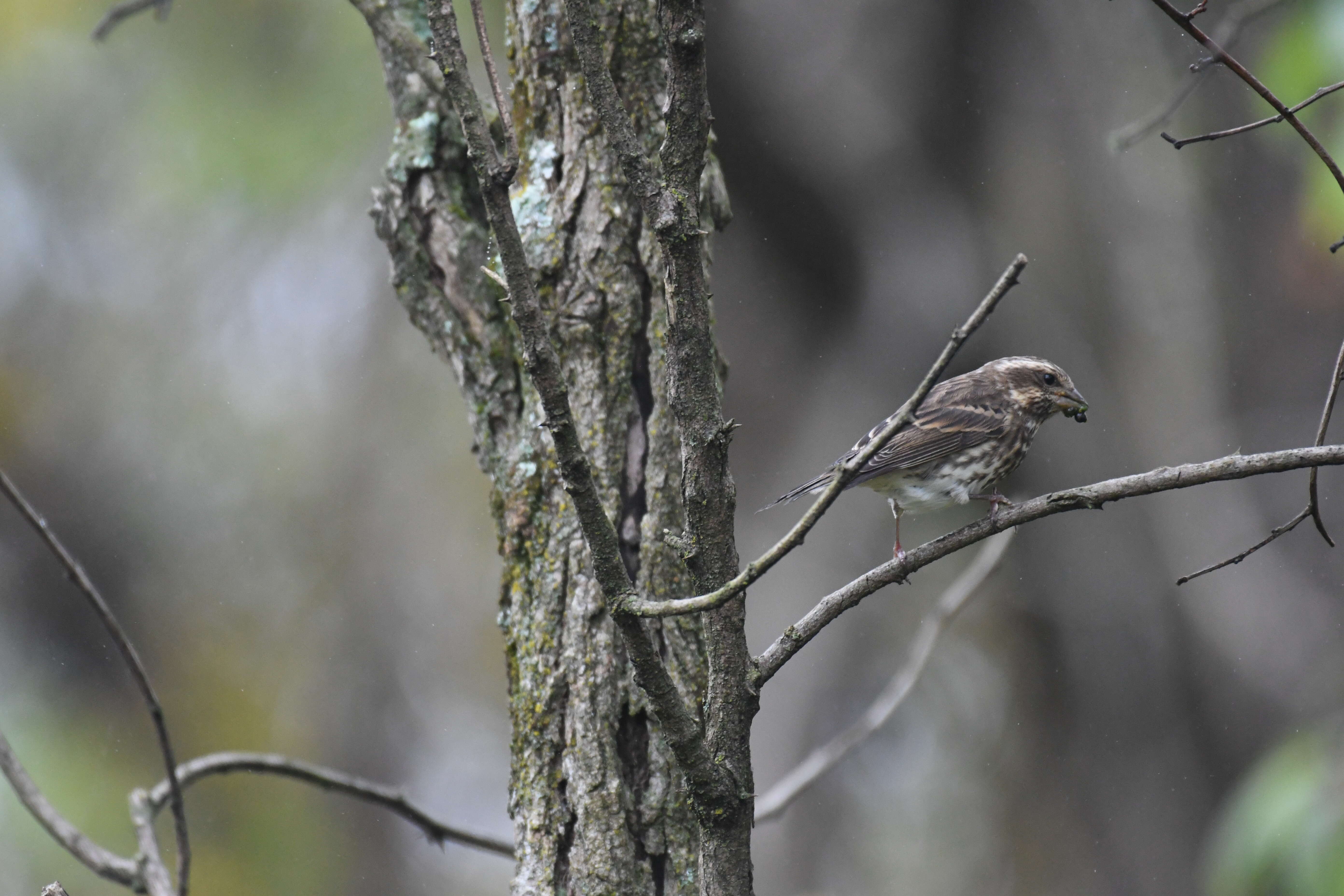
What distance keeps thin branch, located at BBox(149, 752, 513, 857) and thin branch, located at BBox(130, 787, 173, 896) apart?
0.05 metres

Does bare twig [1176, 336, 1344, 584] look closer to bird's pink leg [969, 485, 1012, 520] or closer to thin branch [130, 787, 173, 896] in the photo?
bird's pink leg [969, 485, 1012, 520]

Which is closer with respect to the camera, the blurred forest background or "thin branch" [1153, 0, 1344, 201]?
"thin branch" [1153, 0, 1344, 201]

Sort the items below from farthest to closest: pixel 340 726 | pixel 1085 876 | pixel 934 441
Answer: pixel 340 726 → pixel 1085 876 → pixel 934 441

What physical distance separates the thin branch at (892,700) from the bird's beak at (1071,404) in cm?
54

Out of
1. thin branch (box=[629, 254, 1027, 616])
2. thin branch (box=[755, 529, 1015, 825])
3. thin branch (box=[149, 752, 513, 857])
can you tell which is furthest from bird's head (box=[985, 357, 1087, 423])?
thin branch (box=[629, 254, 1027, 616])

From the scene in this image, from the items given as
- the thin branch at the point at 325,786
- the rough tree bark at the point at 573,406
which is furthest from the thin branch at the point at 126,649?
the rough tree bark at the point at 573,406

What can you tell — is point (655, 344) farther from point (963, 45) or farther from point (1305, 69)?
point (963, 45)

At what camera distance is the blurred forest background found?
6.94m

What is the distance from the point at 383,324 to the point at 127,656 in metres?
5.59

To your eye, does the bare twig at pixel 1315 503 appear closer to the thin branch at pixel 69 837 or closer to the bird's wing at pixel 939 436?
the bird's wing at pixel 939 436

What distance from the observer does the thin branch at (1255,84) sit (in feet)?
6.41

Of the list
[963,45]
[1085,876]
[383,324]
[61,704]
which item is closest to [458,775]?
[61,704]

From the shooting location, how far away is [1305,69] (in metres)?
3.16

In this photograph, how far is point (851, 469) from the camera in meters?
1.51
